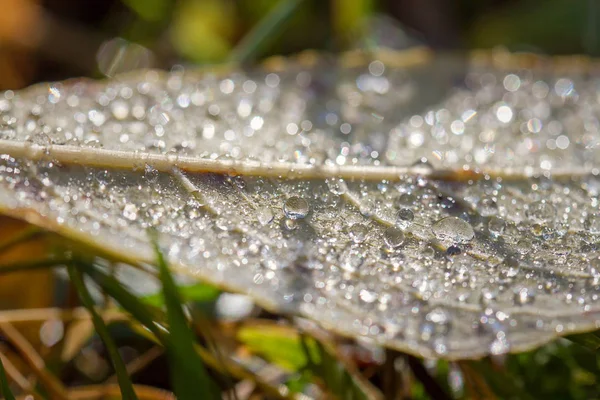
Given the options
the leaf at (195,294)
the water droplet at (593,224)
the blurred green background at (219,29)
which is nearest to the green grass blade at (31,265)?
the leaf at (195,294)


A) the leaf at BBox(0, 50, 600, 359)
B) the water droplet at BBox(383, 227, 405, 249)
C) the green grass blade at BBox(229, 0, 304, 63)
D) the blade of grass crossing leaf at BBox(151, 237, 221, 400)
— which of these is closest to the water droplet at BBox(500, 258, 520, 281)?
the leaf at BBox(0, 50, 600, 359)

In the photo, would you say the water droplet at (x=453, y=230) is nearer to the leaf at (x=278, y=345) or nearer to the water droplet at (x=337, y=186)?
the water droplet at (x=337, y=186)

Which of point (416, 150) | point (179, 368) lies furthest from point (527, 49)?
point (179, 368)

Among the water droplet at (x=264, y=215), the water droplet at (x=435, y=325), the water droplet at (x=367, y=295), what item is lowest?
the water droplet at (x=435, y=325)

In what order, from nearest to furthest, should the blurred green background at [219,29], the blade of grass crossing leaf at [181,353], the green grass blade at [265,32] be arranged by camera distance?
the blade of grass crossing leaf at [181,353] → the green grass blade at [265,32] → the blurred green background at [219,29]

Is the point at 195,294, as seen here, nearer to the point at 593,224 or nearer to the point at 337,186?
the point at 337,186

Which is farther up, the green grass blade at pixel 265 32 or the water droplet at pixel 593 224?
the green grass blade at pixel 265 32

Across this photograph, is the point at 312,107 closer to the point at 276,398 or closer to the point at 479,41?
the point at 276,398
